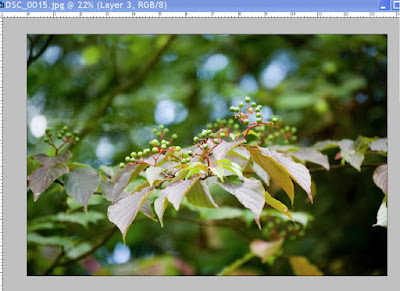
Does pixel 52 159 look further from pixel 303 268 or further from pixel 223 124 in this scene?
pixel 303 268

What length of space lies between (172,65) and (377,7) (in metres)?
1.87

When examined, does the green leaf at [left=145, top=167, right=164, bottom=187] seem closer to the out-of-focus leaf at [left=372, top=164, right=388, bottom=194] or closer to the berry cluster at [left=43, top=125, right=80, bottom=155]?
the berry cluster at [left=43, top=125, right=80, bottom=155]

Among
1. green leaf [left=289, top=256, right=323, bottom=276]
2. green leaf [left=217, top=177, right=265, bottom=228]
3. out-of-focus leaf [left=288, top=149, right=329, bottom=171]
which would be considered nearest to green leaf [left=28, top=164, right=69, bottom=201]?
green leaf [left=217, top=177, right=265, bottom=228]

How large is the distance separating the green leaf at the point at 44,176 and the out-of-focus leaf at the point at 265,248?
82 cm

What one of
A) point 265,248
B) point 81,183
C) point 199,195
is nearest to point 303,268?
point 265,248

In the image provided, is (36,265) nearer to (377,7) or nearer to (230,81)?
(377,7)

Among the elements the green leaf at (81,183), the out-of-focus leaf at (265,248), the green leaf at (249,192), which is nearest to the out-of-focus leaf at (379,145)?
the green leaf at (249,192)

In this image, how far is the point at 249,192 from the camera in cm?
82

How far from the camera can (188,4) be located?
1004mm

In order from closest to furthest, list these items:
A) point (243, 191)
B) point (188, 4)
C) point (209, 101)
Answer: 1. point (243, 191)
2. point (188, 4)
3. point (209, 101)

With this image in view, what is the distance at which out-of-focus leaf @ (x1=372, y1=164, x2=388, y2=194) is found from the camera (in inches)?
43.0

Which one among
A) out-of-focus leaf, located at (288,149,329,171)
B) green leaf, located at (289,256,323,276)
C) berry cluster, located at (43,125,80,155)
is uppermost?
berry cluster, located at (43,125,80,155)

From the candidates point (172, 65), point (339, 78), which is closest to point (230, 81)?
point (172, 65)

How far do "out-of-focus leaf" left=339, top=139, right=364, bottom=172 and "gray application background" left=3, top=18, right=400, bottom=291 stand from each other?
10 centimetres
